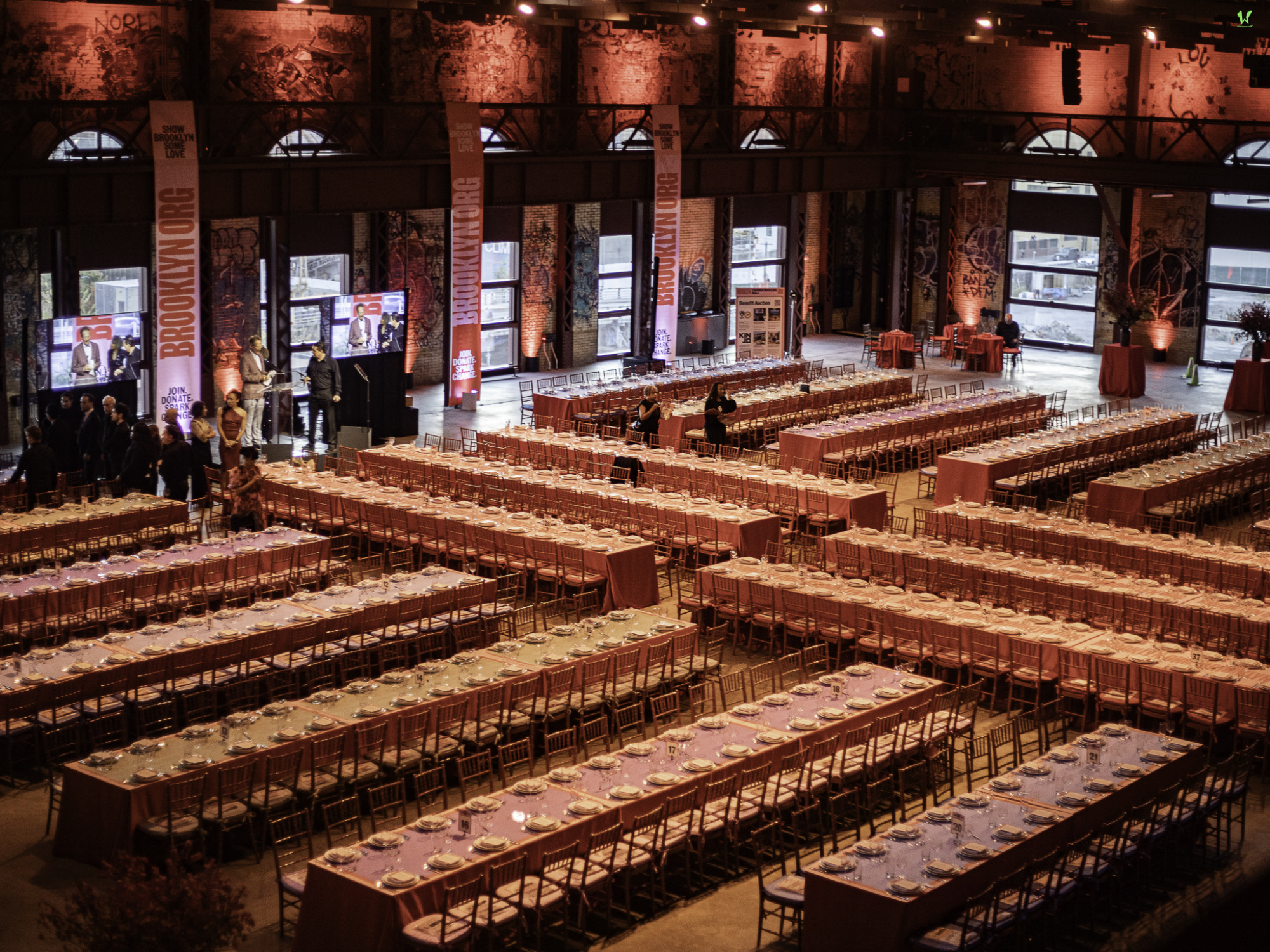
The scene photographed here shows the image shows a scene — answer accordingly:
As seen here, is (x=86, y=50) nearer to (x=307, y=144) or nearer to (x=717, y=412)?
(x=307, y=144)

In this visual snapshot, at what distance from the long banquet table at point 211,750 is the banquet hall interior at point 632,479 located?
5 centimetres

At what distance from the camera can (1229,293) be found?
35.6 meters

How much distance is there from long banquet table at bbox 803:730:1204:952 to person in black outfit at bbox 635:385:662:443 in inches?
455

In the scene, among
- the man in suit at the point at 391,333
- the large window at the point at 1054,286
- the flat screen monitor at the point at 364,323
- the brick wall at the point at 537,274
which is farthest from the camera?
the large window at the point at 1054,286

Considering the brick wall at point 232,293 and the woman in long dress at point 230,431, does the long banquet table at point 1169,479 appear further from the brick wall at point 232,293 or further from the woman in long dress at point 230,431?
the brick wall at point 232,293

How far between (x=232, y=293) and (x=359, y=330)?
7.79 feet

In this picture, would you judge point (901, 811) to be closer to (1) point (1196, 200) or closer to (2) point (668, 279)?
(2) point (668, 279)

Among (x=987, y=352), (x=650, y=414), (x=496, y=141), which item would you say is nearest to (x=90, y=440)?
(x=650, y=414)

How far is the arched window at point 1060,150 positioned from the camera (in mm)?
36062

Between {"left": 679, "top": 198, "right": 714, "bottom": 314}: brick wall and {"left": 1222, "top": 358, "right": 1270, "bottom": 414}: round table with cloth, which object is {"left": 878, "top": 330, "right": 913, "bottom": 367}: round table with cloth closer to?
{"left": 679, "top": 198, "right": 714, "bottom": 314}: brick wall

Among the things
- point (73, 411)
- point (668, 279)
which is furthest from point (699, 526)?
point (668, 279)

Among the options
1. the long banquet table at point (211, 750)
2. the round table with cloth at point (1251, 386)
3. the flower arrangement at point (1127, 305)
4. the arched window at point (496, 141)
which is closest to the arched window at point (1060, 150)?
the flower arrangement at point (1127, 305)

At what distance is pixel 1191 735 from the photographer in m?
13.5

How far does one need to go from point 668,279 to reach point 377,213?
566 centimetres
